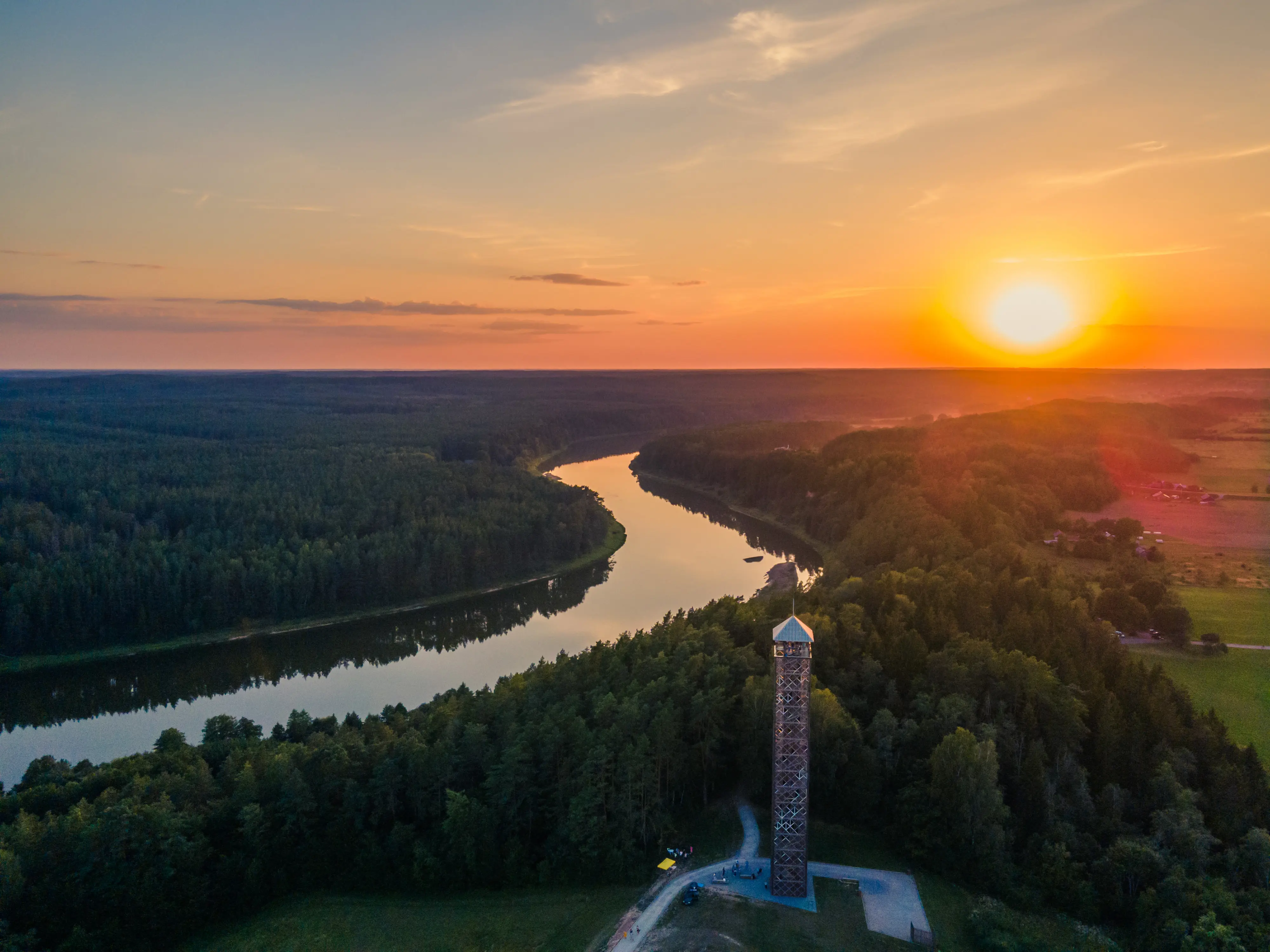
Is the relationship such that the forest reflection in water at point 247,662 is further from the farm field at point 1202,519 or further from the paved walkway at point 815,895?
the farm field at point 1202,519

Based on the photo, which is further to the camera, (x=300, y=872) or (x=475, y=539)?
(x=475, y=539)

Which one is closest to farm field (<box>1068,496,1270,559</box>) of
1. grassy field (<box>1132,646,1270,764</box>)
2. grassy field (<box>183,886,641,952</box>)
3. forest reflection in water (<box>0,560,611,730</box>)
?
grassy field (<box>1132,646,1270,764</box>)

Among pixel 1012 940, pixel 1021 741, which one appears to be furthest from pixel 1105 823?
pixel 1012 940

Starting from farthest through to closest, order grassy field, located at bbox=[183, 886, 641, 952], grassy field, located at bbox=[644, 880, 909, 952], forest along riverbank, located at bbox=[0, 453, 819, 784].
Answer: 1. forest along riverbank, located at bbox=[0, 453, 819, 784]
2. grassy field, located at bbox=[183, 886, 641, 952]
3. grassy field, located at bbox=[644, 880, 909, 952]

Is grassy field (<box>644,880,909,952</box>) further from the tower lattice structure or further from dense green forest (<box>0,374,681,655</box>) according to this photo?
dense green forest (<box>0,374,681,655</box>)

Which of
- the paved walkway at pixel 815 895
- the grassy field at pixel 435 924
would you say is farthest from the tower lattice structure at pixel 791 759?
the grassy field at pixel 435 924

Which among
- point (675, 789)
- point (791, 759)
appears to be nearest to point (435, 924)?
point (675, 789)

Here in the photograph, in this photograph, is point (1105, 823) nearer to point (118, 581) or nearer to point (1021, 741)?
point (1021, 741)
